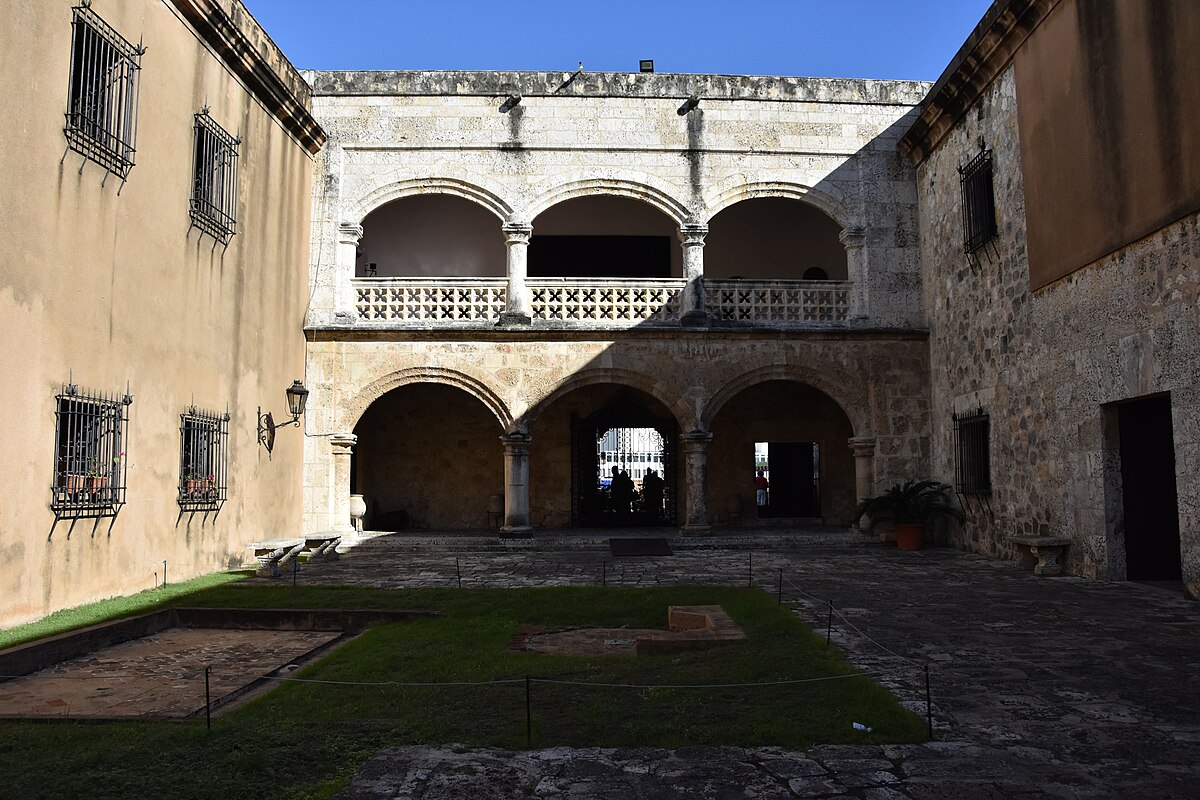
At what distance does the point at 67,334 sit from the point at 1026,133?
29.8ft

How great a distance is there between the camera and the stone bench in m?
8.88

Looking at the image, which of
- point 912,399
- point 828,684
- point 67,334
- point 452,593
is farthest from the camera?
point 912,399

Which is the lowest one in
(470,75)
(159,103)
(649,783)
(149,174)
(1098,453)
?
(649,783)

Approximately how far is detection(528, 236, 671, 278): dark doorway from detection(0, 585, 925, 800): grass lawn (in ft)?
31.9

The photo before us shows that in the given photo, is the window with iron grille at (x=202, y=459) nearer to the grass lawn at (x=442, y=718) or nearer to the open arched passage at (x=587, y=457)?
the grass lawn at (x=442, y=718)

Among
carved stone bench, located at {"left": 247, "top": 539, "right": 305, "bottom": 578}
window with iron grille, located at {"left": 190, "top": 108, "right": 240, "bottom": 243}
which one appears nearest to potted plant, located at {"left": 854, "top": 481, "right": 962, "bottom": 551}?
carved stone bench, located at {"left": 247, "top": 539, "right": 305, "bottom": 578}

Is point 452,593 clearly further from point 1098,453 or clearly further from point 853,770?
point 1098,453

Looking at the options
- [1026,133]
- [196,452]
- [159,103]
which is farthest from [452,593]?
[1026,133]

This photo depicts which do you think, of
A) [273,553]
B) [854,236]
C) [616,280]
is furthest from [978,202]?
[273,553]

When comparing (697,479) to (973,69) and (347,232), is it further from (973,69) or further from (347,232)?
(973,69)

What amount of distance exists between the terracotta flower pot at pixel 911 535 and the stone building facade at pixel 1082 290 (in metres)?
0.46

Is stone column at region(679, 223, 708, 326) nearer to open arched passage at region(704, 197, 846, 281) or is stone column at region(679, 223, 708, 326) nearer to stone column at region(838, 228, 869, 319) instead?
stone column at region(838, 228, 869, 319)

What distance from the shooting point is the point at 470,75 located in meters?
12.9

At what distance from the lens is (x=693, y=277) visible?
12828 mm
